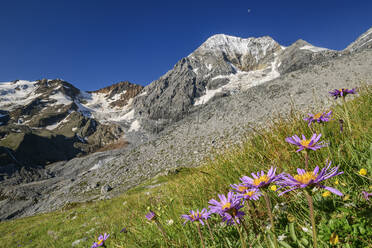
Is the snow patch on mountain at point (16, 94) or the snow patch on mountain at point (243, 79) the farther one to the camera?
the snow patch on mountain at point (16, 94)

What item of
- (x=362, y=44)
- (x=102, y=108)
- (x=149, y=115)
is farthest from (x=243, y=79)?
(x=102, y=108)

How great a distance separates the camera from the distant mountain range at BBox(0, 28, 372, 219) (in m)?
27.3

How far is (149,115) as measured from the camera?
343 feet

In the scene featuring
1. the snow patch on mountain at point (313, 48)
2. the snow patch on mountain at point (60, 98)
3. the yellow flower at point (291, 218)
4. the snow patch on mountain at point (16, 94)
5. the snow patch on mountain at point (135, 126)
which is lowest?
the yellow flower at point (291, 218)

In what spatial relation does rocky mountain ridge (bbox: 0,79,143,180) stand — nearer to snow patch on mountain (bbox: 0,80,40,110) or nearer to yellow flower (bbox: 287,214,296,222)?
snow patch on mountain (bbox: 0,80,40,110)

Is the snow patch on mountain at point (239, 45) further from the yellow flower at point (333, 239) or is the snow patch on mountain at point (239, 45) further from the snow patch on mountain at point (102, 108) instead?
the yellow flower at point (333, 239)

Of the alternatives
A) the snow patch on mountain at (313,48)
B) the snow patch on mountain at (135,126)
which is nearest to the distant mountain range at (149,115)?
the snow patch on mountain at (313,48)

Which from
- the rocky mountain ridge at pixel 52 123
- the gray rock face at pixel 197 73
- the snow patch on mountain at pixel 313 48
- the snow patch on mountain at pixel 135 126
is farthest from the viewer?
the snow patch on mountain at pixel 135 126

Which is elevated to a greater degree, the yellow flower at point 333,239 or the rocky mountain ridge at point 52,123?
the rocky mountain ridge at point 52,123

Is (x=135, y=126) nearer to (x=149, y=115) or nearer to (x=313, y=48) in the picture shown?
(x=149, y=115)

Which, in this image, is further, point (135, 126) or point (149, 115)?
point (135, 126)

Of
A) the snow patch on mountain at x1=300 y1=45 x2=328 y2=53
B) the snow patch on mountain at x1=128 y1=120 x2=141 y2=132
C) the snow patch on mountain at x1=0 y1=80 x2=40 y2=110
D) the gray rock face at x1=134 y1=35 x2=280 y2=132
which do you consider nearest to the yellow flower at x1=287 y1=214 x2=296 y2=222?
the gray rock face at x1=134 y1=35 x2=280 y2=132

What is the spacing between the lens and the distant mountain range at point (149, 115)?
27297 mm

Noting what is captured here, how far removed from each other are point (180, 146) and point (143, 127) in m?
77.9
